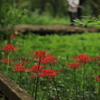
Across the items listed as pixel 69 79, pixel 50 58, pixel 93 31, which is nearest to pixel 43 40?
pixel 93 31

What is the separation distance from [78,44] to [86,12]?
15197 mm

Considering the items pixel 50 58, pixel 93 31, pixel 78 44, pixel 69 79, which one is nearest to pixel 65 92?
pixel 69 79

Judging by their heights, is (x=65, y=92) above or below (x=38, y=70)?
below

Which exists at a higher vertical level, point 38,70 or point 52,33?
point 38,70

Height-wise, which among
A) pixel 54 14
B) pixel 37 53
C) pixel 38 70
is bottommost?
pixel 54 14

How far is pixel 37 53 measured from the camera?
2.23 meters

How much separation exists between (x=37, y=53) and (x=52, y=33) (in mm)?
8117

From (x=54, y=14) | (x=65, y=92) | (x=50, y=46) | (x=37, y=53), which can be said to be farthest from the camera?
(x=54, y=14)

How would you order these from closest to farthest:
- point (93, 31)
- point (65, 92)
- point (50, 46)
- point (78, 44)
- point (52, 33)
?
point (65, 92)
point (50, 46)
point (78, 44)
point (52, 33)
point (93, 31)

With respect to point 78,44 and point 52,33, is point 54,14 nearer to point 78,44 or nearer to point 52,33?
point 52,33

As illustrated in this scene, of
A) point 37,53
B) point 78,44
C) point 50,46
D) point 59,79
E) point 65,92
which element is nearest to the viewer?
point 37,53

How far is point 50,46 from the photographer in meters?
7.41

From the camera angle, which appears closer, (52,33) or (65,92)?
(65,92)

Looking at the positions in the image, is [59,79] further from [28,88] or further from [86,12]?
[86,12]
